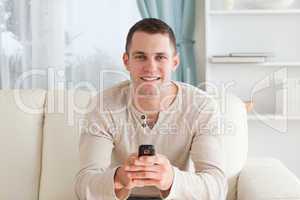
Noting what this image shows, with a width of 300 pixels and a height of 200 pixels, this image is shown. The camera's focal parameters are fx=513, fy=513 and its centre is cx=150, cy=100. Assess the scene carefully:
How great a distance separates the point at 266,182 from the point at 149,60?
69 cm

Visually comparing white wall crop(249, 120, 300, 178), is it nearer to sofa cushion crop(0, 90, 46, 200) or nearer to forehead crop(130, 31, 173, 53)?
sofa cushion crop(0, 90, 46, 200)

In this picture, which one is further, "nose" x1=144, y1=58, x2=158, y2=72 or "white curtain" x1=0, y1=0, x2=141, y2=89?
"white curtain" x1=0, y1=0, x2=141, y2=89

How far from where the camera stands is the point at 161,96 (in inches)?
72.3

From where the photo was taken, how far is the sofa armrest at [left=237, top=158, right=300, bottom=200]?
1867 mm

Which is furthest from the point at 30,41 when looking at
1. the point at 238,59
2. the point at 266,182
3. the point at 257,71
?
the point at 266,182

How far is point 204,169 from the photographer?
5.66 ft

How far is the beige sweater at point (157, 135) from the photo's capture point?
1750 mm

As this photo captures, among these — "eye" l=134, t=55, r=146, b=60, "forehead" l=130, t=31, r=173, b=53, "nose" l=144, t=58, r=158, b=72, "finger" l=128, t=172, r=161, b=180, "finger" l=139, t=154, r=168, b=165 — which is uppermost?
"forehead" l=130, t=31, r=173, b=53

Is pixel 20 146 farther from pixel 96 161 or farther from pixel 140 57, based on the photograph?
pixel 140 57

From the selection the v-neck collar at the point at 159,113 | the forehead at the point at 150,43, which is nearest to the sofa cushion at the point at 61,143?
the v-neck collar at the point at 159,113

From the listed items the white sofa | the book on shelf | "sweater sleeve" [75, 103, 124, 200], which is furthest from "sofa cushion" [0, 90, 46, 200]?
the book on shelf

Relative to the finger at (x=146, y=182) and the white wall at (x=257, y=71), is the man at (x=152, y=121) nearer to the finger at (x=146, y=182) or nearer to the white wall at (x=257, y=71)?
the finger at (x=146, y=182)

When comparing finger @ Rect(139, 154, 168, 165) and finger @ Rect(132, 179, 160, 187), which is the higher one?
finger @ Rect(139, 154, 168, 165)

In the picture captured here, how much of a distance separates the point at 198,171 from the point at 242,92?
57.6 inches
